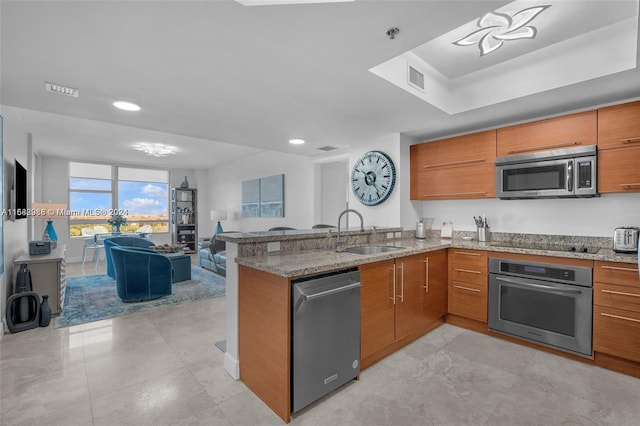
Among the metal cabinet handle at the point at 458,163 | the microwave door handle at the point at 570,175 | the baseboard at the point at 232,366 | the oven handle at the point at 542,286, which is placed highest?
the metal cabinet handle at the point at 458,163

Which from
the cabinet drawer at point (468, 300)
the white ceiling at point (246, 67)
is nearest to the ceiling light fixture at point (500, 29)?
the white ceiling at point (246, 67)

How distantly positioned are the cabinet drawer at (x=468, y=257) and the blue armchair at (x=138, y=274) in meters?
3.85

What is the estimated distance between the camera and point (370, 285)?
2.23 meters

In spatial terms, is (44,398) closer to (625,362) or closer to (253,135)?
(253,135)

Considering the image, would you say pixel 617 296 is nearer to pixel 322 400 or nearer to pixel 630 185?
pixel 630 185

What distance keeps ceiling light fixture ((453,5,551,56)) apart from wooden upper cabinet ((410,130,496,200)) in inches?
47.9

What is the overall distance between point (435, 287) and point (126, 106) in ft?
11.2

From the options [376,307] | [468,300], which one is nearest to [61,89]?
[376,307]

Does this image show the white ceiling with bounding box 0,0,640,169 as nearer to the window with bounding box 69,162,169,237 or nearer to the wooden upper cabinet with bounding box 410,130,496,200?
the wooden upper cabinet with bounding box 410,130,496,200

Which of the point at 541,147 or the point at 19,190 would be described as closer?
the point at 541,147

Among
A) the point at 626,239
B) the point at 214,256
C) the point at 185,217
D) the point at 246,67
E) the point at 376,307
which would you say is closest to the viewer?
the point at 246,67

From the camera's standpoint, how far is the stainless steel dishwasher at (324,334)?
67.6 inches

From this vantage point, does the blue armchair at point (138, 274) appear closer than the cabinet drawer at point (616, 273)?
No

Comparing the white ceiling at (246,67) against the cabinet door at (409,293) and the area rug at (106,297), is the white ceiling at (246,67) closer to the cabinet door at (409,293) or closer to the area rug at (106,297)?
the cabinet door at (409,293)
